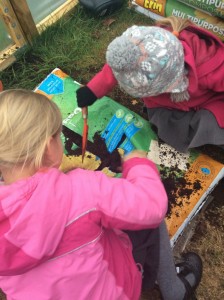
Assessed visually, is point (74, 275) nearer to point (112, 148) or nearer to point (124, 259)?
point (124, 259)

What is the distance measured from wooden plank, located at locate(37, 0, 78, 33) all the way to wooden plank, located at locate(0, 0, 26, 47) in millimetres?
184

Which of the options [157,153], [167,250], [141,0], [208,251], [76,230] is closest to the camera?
[76,230]

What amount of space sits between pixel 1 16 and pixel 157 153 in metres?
1.19

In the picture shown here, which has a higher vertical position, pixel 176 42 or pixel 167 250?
pixel 176 42

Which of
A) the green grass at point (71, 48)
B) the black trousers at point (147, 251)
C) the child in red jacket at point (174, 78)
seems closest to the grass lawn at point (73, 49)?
the green grass at point (71, 48)

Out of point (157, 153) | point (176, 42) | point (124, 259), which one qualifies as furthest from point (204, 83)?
point (124, 259)

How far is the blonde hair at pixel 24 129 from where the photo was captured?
34.3 inches

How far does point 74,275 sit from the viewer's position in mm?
893

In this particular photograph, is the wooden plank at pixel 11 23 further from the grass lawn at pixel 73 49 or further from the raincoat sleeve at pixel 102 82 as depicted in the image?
the raincoat sleeve at pixel 102 82

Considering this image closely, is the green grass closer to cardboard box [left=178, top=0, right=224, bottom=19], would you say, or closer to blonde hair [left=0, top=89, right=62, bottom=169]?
cardboard box [left=178, top=0, right=224, bottom=19]

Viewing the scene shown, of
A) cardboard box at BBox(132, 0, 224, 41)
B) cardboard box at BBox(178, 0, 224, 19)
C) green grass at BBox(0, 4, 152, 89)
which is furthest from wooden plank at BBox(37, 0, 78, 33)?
cardboard box at BBox(178, 0, 224, 19)

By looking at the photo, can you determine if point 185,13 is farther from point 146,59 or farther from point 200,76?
point 146,59

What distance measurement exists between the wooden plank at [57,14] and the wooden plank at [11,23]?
184 millimetres

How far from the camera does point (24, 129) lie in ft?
2.88
